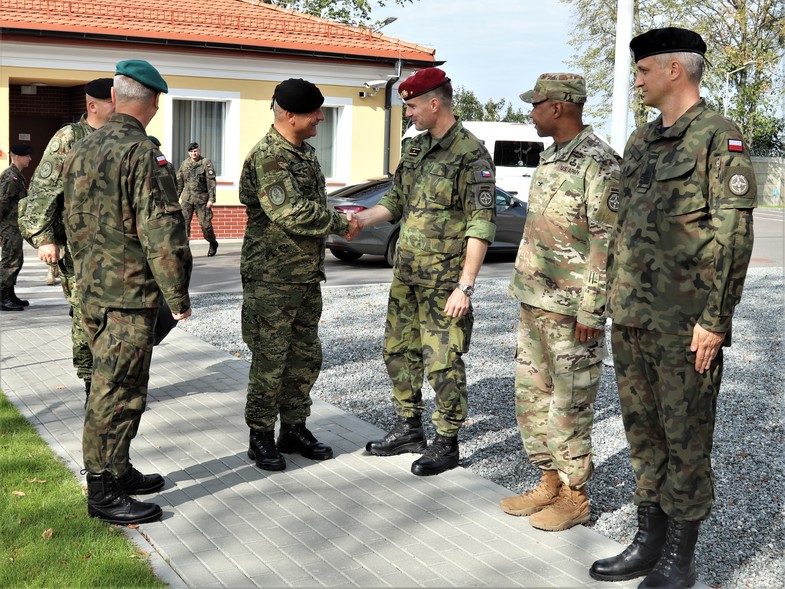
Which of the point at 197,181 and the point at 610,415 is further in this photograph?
the point at 197,181

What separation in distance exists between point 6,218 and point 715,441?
340 inches

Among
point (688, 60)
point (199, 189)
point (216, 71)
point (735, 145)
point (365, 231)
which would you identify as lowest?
point (365, 231)

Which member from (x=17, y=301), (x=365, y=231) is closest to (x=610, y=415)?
(x=17, y=301)

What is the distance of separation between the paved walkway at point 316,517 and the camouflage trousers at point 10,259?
417cm

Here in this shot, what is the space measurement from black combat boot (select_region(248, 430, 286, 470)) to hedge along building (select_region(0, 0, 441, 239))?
15134mm

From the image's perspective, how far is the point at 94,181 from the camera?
456cm

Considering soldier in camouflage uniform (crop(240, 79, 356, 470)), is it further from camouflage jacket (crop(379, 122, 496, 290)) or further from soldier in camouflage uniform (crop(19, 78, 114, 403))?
soldier in camouflage uniform (crop(19, 78, 114, 403))

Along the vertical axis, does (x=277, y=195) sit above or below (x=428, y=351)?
above

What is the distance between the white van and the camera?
80.9 ft

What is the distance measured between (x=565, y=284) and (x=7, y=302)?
8431mm

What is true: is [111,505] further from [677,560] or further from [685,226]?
[685,226]

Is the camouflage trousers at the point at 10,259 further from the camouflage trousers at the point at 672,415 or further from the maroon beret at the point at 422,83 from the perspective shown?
the camouflage trousers at the point at 672,415

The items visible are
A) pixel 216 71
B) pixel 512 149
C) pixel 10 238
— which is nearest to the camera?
pixel 10 238

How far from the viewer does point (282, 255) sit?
5418 mm
